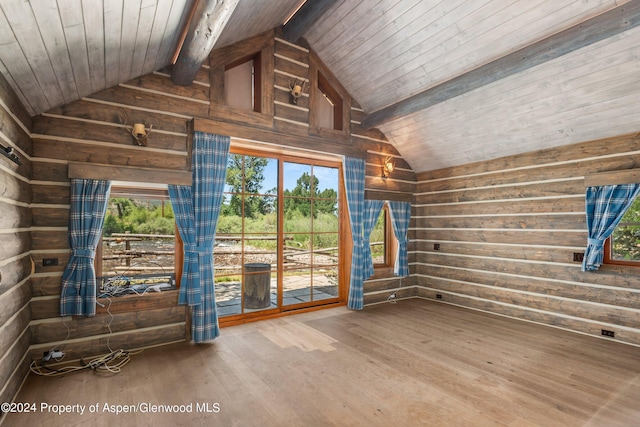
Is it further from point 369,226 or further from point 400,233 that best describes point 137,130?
point 400,233

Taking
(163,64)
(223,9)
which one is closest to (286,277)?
(163,64)

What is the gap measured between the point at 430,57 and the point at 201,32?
281 centimetres

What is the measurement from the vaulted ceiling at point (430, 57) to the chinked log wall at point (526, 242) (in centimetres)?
31

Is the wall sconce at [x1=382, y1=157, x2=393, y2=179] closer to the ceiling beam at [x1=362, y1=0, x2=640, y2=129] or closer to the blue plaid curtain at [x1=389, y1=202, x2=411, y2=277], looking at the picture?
the blue plaid curtain at [x1=389, y1=202, x2=411, y2=277]

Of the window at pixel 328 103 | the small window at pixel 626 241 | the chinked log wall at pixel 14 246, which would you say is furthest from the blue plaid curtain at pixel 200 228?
the small window at pixel 626 241

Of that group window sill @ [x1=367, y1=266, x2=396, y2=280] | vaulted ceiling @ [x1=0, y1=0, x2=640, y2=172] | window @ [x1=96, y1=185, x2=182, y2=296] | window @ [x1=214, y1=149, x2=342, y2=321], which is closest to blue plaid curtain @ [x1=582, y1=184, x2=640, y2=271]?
vaulted ceiling @ [x1=0, y1=0, x2=640, y2=172]

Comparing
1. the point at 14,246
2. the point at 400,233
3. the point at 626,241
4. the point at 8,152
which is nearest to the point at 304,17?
the point at 8,152

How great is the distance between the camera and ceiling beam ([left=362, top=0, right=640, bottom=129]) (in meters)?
2.70

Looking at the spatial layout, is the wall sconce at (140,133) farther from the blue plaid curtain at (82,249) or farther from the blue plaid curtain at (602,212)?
the blue plaid curtain at (602,212)

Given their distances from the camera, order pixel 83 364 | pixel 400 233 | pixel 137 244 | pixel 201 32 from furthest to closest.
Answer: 1. pixel 400 233
2. pixel 137 244
3. pixel 83 364
4. pixel 201 32

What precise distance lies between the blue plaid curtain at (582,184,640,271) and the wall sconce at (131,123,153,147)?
530cm

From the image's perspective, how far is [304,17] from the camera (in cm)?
416

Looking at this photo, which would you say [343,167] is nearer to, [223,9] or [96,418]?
[223,9]

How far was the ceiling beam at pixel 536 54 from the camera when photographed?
2.70 m
